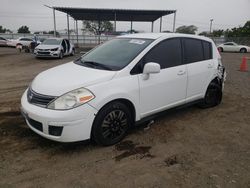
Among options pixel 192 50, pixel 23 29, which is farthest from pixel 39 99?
pixel 23 29

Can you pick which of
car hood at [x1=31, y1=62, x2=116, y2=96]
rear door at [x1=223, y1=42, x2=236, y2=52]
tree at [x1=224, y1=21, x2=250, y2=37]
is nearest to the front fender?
car hood at [x1=31, y1=62, x2=116, y2=96]

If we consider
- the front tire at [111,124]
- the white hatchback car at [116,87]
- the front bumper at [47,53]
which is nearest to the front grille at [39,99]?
the white hatchback car at [116,87]

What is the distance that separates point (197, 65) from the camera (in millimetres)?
4891

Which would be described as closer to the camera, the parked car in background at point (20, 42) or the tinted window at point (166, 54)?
the tinted window at point (166, 54)

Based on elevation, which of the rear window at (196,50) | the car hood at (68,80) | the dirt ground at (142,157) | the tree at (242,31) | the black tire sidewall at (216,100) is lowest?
the dirt ground at (142,157)

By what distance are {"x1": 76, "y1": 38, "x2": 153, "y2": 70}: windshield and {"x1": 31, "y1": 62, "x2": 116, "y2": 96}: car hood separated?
0.24 meters

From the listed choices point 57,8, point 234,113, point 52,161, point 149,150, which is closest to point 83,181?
point 52,161

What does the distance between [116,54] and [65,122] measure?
5.37 feet

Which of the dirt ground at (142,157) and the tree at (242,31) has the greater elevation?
the tree at (242,31)

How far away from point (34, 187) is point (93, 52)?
2.83 metres

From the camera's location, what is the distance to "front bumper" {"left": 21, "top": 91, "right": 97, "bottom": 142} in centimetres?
316

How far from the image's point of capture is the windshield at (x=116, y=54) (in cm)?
389

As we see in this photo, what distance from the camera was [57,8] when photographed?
27000mm

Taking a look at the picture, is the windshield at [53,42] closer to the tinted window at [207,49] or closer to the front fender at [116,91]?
the tinted window at [207,49]
